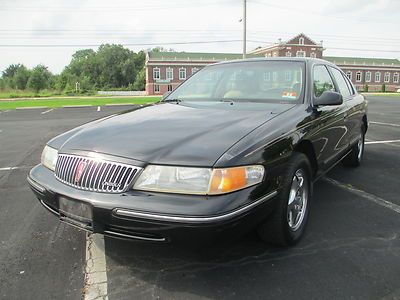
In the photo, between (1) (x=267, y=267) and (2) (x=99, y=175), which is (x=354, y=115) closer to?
(1) (x=267, y=267)

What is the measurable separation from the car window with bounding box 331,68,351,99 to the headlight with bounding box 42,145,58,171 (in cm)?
356

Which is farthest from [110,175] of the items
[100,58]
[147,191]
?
[100,58]

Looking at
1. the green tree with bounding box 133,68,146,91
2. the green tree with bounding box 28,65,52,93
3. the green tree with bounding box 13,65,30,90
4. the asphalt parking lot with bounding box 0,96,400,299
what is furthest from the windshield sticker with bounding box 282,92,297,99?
the green tree with bounding box 133,68,146,91

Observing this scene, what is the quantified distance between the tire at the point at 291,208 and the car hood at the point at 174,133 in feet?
1.57

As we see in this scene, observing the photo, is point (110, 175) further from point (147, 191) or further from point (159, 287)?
point (159, 287)

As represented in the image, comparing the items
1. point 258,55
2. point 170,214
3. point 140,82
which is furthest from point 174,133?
point 140,82

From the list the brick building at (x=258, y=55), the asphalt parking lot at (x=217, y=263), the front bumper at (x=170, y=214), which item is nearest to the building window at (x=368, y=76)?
the brick building at (x=258, y=55)

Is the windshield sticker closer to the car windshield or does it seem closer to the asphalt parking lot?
the car windshield

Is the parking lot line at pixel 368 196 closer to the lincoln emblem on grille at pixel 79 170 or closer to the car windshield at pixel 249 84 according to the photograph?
the car windshield at pixel 249 84

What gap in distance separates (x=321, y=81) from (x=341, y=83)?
106 centimetres

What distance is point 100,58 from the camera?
110 m

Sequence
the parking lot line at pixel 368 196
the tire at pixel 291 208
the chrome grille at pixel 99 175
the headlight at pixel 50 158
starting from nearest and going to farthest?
the chrome grille at pixel 99 175 → the tire at pixel 291 208 → the headlight at pixel 50 158 → the parking lot line at pixel 368 196

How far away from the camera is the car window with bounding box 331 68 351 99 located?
4.93 m

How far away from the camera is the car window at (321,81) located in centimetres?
401
